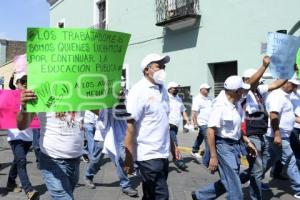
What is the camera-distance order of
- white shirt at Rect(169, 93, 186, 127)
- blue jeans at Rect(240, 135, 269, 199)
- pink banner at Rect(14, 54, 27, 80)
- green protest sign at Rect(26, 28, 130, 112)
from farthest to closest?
1. white shirt at Rect(169, 93, 186, 127)
2. blue jeans at Rect(240, 135, 269, 199)
3. pink banner at Rect(14, 54, 27, 80)
4. green protest sign at Rect(26, 28, 130, 112)

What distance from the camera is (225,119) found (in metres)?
5.41

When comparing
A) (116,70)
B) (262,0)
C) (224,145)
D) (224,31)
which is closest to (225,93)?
(224,145)

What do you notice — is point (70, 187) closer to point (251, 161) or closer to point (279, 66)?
point (251, 161)

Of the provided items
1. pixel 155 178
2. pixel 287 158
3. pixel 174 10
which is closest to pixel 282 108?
pixel 287 158

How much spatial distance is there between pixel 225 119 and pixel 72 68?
2.06 metres

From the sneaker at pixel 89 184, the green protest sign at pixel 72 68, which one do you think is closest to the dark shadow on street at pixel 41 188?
the sneaker at pixel 89 184

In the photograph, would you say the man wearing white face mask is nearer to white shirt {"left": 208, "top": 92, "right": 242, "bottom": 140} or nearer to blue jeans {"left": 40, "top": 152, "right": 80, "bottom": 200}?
blue jeans {"left": 40, "top": 152, "right": 80, "bottom": 200}

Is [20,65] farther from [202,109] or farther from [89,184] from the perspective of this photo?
[202,109]

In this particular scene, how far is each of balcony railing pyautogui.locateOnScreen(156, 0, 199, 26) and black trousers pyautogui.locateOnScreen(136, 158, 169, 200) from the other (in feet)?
32.7

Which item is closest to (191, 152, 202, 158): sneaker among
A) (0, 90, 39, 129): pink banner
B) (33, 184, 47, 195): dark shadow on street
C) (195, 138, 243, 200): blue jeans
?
(33, 184, 47, 195): dark shadow on street

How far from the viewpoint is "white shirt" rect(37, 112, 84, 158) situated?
4.27 meters

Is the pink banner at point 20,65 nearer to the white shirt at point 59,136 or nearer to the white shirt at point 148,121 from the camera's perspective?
the white shirt at point 59,136

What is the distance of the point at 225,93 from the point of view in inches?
218

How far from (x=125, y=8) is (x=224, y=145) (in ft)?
46.1
